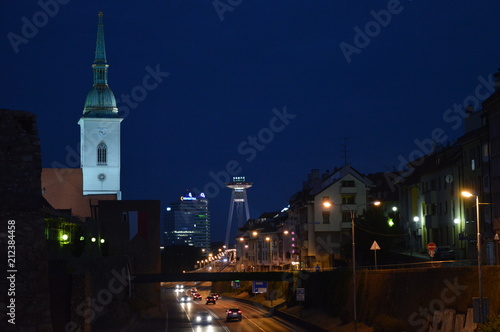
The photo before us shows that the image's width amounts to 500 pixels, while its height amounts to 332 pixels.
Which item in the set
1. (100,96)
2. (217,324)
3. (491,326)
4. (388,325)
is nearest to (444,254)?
(217,324)

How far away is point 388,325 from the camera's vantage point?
159ft

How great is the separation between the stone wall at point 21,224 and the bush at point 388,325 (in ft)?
98.0

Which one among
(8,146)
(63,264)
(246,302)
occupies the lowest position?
(246,302)

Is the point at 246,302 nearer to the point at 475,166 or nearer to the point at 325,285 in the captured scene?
the point at 325,285

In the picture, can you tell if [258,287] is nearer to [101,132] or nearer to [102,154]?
[102,154]

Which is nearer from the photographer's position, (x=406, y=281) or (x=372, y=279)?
(x=406, y=281)

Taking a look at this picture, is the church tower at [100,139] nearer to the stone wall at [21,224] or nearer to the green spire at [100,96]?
the green spire at [100,96]

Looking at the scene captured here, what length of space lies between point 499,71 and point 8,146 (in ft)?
174

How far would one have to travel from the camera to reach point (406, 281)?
5072 cm

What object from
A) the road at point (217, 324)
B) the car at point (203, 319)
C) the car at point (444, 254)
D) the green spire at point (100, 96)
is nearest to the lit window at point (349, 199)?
the road at point (217, 324)

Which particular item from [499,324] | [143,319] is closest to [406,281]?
[499,324]

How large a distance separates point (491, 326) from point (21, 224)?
1957 centimetres

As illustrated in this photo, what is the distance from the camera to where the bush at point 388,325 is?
158ft

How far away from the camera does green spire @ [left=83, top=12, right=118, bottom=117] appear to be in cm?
16362
